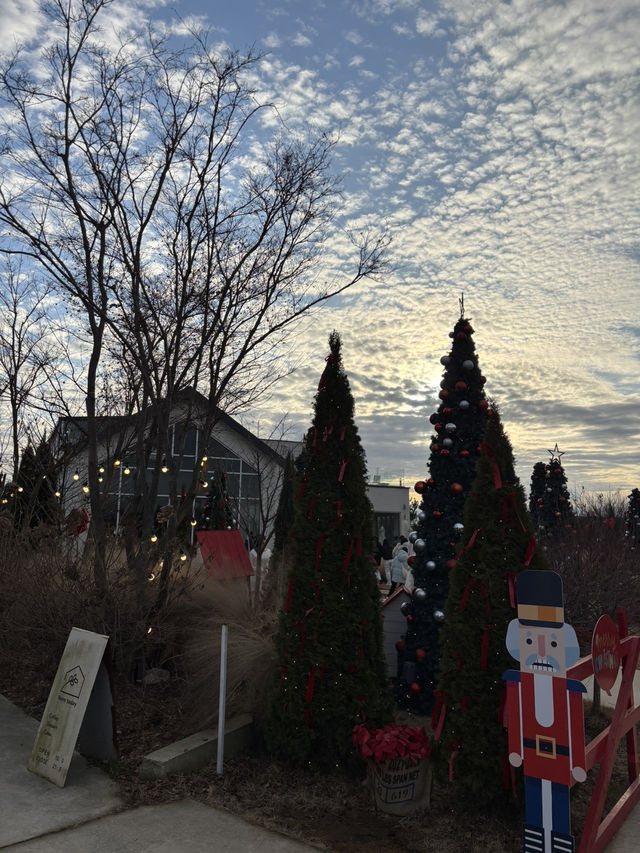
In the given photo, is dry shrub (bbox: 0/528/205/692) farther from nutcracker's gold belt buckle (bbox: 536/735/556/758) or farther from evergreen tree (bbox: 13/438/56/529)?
evergreen tree (bbox: 13/438/56/529)

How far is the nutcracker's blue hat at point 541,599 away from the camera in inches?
143

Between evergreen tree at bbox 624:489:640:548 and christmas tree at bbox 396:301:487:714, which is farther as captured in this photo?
evergreen tree at bbox 624:489:640:548

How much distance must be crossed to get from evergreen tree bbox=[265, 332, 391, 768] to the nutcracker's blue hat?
2.00 m

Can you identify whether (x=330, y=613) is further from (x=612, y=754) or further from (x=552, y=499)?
(x=552, y=499)

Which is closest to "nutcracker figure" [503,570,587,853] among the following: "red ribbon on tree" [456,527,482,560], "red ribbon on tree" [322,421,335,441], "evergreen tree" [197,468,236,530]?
"red ribbon on tree" [456,527,482,560]

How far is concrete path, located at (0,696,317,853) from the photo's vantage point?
13.1 ft

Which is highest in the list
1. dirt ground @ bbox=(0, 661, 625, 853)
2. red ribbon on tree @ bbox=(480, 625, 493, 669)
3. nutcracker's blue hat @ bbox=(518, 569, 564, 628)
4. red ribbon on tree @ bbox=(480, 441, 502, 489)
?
red ribbon on tree @ bbox=(480, 441, 502, 489)

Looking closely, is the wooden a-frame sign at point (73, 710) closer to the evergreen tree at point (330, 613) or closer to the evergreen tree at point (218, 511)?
the evergreen tree at point (330, 613)

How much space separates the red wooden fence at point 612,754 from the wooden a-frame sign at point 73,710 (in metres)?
3.53

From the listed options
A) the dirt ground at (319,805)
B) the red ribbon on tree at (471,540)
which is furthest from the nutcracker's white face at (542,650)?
the dirt ground at (319,805)

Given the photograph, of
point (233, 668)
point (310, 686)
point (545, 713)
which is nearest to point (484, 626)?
point (545, 713)

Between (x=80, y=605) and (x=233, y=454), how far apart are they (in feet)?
76.9

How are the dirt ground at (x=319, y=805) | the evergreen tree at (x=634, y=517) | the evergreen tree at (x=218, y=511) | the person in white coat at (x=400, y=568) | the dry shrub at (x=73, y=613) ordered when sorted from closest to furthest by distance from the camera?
the dirt ground at (x=319, y=805)
the dry shrub at (x=73, y=613)
the person in white coat at (x=400, y=568)
the evergreen tree at (x=218, y=511)
the evergreen tree at (x=634, y=517)

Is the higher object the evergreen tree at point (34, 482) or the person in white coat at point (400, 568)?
the evergreen tree at point (34, 482)
